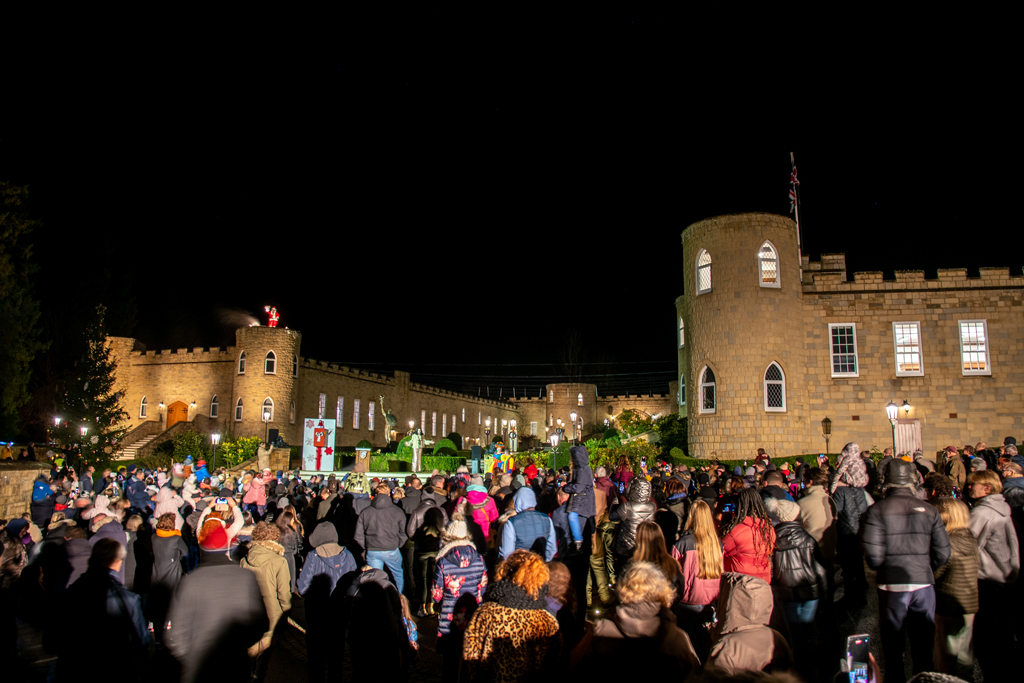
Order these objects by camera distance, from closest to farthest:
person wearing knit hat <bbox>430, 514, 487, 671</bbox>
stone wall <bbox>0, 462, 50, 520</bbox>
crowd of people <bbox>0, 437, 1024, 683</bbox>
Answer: crowd of people <bbox>0, 437, 1024, 683</bbox>, person wearing knit hat <bbox>430, 514, 487, 671</bbox>, stone wall <bbox>0, 462, 50, 520</bbox>

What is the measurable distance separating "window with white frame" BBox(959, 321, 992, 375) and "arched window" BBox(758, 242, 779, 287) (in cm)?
651

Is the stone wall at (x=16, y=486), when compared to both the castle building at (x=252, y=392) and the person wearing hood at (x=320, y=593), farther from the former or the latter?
the castle building at (x=252, y=392)

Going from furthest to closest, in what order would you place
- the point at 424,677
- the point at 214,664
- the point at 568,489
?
the point at 568,489, the point at 424,677, the point at 214,664

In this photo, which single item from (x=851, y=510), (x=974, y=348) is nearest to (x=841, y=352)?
(x=974, y=348)

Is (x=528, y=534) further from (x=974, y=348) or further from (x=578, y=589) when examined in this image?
(x=974, y=348)

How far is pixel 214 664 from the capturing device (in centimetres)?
436

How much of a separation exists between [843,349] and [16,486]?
23.9 metres

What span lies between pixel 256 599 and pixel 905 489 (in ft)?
16.6

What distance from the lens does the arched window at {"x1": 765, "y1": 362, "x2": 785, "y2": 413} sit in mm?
23156

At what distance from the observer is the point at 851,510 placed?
7.18 m

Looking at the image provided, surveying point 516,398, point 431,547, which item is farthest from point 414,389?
point 431,547

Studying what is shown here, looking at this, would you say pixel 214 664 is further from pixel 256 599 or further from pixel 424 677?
pixel 424 677

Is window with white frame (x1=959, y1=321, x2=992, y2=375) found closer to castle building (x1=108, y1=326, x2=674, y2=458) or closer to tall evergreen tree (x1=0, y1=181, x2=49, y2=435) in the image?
castle building (x1=108, y1=326, x2=674, y2=458)

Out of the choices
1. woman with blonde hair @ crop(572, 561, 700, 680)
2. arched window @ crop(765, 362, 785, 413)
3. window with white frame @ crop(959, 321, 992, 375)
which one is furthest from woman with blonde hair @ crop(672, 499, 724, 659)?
window with white frame @ crop(959, 321, 992, 375)
